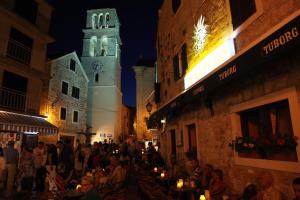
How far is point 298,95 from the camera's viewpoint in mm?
3582

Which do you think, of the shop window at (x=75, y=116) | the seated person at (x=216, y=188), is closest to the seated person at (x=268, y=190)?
the seated person at (x=216, y=188)

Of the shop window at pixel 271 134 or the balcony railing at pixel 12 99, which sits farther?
the balcony railing at pixel 12 99

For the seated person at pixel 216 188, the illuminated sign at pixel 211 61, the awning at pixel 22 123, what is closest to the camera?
the seated person at pixel 216 188

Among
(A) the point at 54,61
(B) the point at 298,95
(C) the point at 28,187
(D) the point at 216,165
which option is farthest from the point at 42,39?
(B) the point at 298,95

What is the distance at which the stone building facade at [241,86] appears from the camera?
3665mm

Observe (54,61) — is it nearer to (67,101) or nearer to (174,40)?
(67,101)

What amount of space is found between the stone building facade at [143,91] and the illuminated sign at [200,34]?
18946 mm

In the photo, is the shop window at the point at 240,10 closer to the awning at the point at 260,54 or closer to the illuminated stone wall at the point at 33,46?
the awning at the point at 260,54

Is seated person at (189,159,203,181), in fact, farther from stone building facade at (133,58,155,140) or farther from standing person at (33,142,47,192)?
stone building facade at (133,58,155,140)

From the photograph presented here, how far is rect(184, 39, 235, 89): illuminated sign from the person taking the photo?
5.81 metres

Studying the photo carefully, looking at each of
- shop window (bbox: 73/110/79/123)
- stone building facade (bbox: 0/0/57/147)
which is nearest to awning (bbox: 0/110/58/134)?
stone building facade (bbox: 0/0/57/147)

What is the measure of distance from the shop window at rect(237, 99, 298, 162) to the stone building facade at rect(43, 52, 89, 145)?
59.5 feet

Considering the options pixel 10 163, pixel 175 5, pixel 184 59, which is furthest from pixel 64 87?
pixel 184 59

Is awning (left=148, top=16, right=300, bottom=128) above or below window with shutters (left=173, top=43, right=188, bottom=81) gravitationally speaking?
below
